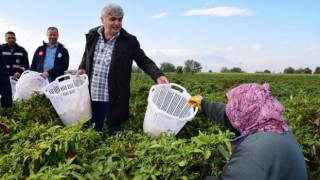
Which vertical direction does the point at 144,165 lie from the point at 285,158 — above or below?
below

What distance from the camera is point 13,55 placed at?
7055 mm

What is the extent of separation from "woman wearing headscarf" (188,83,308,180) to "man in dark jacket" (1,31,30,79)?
5.56 metres

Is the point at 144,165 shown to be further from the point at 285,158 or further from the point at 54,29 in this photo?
the point at 54,29

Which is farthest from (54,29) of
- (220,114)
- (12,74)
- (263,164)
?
(263,164)

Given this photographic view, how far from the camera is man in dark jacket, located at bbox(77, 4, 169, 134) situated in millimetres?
4062

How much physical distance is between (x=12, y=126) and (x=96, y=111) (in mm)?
1033

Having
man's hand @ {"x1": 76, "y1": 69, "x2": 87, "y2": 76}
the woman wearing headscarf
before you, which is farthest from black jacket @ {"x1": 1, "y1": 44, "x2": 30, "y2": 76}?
the woman wearing headscarf

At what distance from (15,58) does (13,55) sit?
62 mm

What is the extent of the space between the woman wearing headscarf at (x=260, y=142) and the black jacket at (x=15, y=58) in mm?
5598

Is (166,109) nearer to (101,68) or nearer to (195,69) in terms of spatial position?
(101,68)

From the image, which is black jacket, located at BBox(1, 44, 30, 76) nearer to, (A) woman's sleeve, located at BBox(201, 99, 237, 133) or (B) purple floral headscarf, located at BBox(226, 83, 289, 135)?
(A) woman's sleeve, located at BBox(201, 99, 237, 133)

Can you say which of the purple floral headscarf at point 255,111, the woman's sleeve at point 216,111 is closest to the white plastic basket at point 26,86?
the woman's sleeve at point 216,111

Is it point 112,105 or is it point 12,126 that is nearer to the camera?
point 12,126

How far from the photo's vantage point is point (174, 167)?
2307 millimetres
